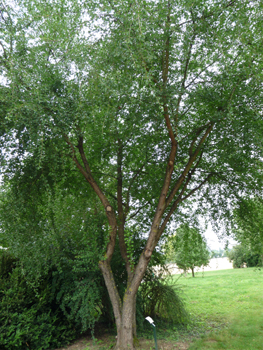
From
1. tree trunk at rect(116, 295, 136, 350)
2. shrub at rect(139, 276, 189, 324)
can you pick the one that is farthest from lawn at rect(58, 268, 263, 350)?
tree trunk at rect(116, 295, 136, 350)

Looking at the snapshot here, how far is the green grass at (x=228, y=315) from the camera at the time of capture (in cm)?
552

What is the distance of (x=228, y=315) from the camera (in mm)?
7750

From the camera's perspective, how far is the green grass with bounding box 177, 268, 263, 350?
18.1 ft

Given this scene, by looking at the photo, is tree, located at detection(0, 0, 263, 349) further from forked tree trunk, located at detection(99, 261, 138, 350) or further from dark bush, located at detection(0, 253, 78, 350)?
dark bush, located at detection(0, 253, 78, 350)

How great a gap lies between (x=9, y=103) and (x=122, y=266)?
14.7ft

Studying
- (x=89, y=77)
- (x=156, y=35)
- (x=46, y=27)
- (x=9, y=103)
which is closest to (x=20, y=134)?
(x=9, y=103)

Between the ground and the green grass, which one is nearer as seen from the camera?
the ground

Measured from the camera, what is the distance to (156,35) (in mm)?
4469

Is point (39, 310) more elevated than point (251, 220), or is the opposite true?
point (251, 220)

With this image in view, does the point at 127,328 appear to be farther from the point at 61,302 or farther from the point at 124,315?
the point at 61,302

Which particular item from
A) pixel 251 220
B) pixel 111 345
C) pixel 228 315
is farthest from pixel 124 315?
pixel 228 315

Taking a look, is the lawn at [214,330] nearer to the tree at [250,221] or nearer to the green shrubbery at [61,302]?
the green shrubbery at [61,302]

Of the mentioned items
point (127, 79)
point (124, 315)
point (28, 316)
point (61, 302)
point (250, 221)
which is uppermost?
point (127, 79)

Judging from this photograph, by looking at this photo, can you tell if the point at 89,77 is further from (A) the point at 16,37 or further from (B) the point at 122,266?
(B) the point at 122,266
